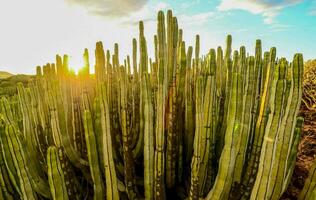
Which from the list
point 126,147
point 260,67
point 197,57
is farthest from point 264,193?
point 197,57

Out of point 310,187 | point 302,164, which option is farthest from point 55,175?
point 302,164

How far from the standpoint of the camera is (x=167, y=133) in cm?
230

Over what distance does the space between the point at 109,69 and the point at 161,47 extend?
3.68 ft

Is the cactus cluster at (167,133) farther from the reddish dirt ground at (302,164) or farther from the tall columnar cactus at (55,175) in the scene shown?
the reddish dirt ground at (302,164)

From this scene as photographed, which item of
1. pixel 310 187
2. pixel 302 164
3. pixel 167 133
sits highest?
pixel 167 133

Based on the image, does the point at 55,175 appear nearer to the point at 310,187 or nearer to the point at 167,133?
the point at 167,133

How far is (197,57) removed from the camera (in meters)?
3.28

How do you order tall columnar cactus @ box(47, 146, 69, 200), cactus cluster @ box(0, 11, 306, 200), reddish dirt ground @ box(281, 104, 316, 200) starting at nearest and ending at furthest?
cactus cluster @ box(0, 11, 306, 200)
tall columnar cactus @ box(47, 146, 69, 200)
reddish dirt ground @ box(281, 104, 316, 200)

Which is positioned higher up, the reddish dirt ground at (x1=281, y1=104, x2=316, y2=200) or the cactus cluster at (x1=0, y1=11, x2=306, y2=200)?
the cactus cluster at (x1=0, y1=11, x2=306, y2=200)

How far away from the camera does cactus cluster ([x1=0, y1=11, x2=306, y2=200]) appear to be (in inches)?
62.3

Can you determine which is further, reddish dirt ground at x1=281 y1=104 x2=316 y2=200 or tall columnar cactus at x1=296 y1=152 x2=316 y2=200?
reddish dirt ground at x1=281 y1=104 x2=316 y2=200

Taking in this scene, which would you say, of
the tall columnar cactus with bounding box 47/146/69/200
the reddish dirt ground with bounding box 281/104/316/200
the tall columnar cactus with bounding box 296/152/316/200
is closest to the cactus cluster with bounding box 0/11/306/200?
the tall columnar cactus with bounding box 47/146/69/200

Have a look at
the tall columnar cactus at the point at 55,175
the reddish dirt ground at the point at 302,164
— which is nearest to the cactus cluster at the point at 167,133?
the tall columnar cactus at the point at 55,175

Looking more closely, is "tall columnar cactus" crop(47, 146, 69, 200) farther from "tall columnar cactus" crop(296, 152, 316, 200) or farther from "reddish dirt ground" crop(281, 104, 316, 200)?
"reddish dirt ground" crop(281, 104, 316, 200)
